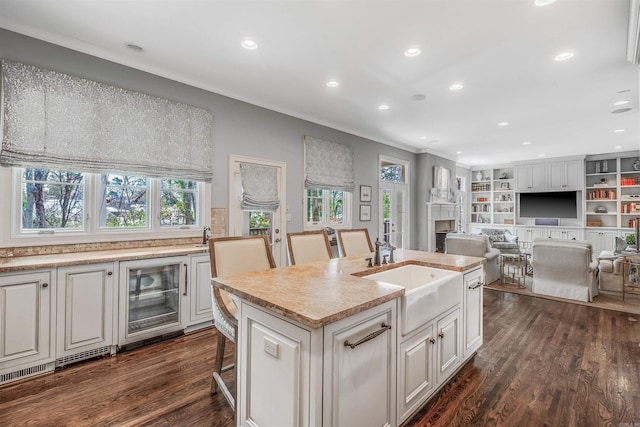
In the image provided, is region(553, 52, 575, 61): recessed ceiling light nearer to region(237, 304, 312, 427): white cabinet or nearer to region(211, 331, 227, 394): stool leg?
region(237, 304, 312, 427): white cabinet

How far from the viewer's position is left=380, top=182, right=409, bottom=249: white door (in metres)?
6.39

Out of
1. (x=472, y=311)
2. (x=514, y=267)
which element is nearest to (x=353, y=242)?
(x=472, y=311)

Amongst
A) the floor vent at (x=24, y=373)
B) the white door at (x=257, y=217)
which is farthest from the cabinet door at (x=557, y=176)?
the floor vent at (x=24, y=373)

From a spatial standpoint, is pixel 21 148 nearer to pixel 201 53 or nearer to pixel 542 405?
pixel 201 53

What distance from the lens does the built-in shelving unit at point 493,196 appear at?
9516 mm

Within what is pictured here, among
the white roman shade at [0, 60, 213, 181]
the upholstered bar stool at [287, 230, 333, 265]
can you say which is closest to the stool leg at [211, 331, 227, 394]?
the upholstered bar stool at [287, 230, 333, 265]

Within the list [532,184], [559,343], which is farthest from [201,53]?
[532,184]

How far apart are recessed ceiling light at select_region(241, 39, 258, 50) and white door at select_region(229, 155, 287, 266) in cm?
143

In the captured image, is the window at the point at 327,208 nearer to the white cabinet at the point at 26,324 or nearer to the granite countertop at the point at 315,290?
the granite countertop at the point at 315,290

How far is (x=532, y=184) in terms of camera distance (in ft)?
28.8

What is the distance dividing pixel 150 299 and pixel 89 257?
0.69 m

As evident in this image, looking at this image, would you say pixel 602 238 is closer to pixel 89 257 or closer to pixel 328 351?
pixel 328 351

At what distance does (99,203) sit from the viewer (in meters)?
3.02

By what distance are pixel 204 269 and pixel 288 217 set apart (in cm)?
152
